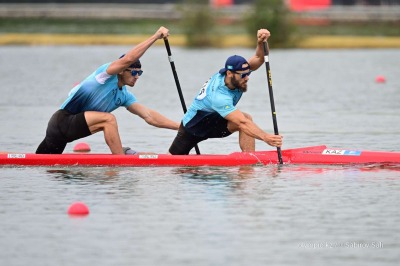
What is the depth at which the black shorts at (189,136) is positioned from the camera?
11704mm

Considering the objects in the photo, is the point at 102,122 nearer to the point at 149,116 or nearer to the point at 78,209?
the point at 149,116

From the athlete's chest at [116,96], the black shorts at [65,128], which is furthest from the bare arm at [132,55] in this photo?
the black shorts at [65,128]

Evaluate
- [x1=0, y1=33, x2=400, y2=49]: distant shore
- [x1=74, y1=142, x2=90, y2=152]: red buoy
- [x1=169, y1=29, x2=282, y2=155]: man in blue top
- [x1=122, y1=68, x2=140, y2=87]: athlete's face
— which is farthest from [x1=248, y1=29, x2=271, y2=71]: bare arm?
[x1=0, y1=33, x2=400, y2=49]: distant shore

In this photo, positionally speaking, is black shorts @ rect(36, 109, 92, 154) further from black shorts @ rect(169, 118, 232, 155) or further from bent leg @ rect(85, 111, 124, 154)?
black shorts @ rect(169, 118, 232, 155)

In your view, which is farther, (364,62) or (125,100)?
(364,62)

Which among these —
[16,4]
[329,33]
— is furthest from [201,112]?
[16,4]

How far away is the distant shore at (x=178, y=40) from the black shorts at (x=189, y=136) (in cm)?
4866

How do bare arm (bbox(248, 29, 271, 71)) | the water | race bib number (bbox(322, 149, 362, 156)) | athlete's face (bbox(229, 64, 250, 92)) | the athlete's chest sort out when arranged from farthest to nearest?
the athlete's chest
race bib number (bbox(322, 149, 362, 156))
bare arm (bbox(248, 29, 271, 71))
athlete's face (bbox(229, 64, 250, 92))
the water

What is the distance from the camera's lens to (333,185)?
10211mm

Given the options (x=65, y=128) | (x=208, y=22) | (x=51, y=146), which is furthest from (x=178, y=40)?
(x=65, y=128)

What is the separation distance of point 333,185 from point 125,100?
137 inches

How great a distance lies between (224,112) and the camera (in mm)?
11133

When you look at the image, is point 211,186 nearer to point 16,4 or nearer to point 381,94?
point 381,94

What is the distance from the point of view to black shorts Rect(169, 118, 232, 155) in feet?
38.4
